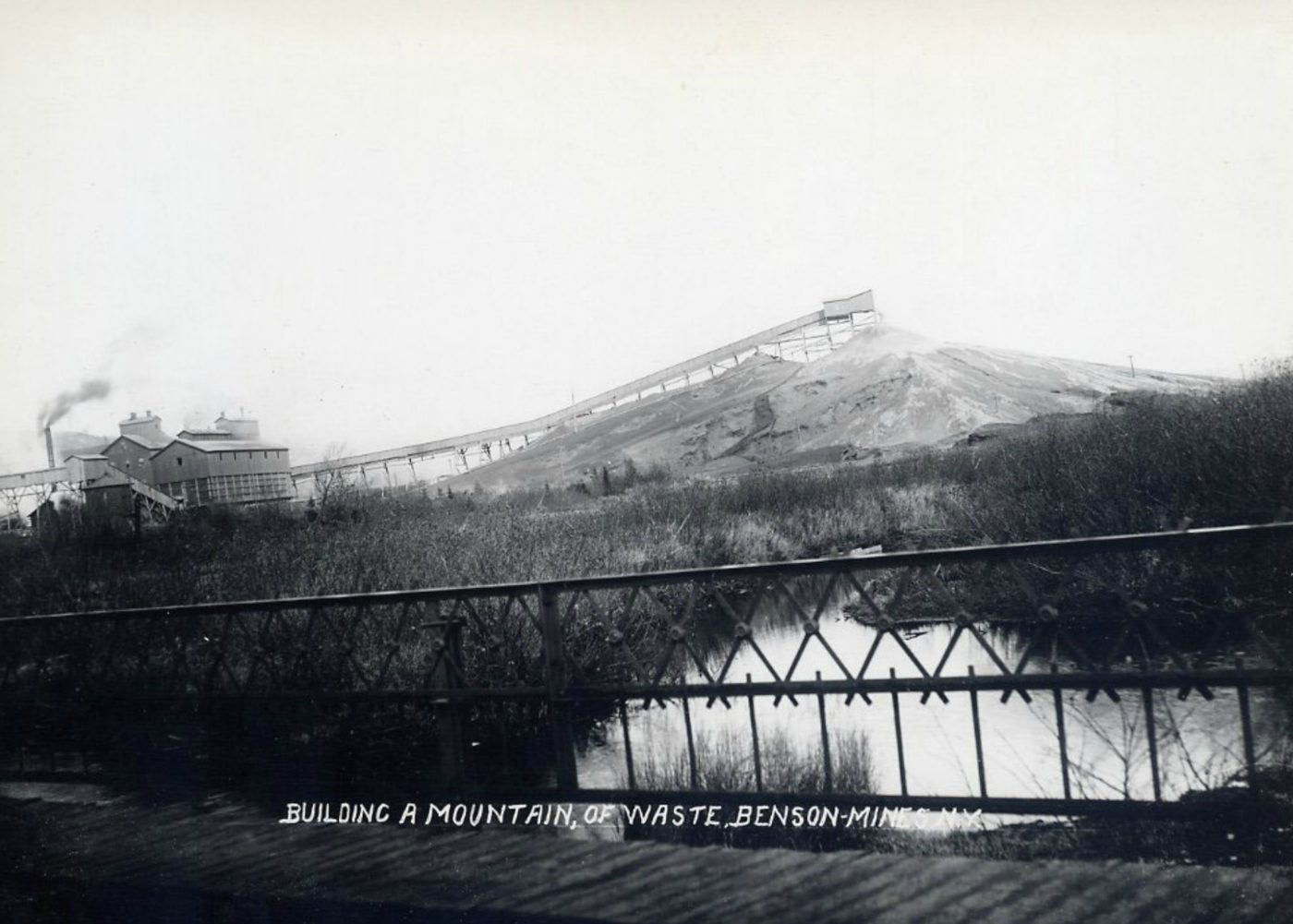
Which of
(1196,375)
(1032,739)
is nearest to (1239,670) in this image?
(1032,739)

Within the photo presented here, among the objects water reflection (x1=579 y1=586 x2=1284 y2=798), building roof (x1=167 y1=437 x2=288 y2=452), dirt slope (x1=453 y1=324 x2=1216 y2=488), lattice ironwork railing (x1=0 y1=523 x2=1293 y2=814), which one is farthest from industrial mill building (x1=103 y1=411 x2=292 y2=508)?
water reflection (x1=579 y1=586 x2=1284 y2=798)

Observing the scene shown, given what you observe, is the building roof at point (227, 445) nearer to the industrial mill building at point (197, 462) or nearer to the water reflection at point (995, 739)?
the industrial mill building at point (197, 462)

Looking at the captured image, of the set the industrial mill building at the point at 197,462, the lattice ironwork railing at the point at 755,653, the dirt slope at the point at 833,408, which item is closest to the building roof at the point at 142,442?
the industrial mill building at the point at 197,462

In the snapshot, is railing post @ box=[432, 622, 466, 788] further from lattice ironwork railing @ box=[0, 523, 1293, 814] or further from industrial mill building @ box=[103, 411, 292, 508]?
industrial mill building @ box=[103, 411, 292, 508]

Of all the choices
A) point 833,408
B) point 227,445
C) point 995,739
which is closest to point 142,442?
point 227,445

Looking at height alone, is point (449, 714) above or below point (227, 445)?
below

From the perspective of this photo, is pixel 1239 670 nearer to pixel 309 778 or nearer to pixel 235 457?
pixel 309 778

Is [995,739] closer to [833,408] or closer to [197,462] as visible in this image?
[197,462]
